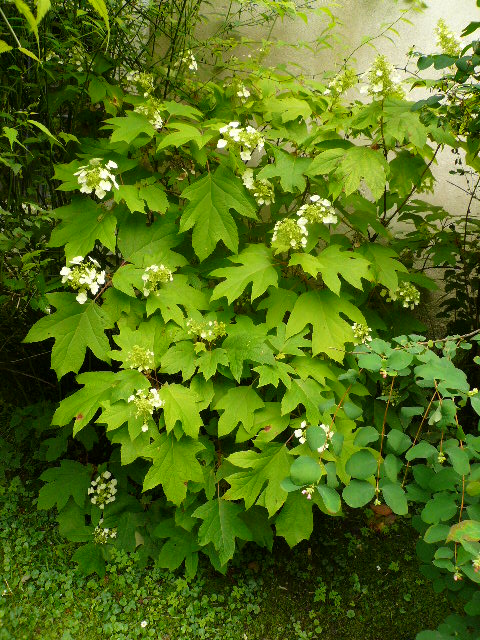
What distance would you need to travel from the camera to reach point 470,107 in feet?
6.86

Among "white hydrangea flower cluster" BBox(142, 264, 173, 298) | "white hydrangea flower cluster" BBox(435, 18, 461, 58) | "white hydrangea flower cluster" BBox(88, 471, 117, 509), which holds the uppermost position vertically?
"white hydrangea flower cluster" BBox(435, 18, 461, 58)

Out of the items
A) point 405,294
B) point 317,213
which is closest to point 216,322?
point 317,213

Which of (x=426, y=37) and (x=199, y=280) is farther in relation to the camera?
(x=426, y=37)

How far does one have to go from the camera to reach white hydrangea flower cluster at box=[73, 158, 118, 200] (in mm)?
2195

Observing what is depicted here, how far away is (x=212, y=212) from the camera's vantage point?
229cm

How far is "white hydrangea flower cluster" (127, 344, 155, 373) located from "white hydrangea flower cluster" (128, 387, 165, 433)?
12cm

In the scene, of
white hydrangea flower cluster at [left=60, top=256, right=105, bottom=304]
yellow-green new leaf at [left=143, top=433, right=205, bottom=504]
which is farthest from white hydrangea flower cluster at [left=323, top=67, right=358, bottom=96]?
yellow-green new leaf at [left=143, top=433, right=205, bottom=504]

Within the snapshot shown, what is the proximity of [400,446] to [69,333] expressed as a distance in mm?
1427

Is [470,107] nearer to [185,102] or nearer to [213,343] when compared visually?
[213,343]

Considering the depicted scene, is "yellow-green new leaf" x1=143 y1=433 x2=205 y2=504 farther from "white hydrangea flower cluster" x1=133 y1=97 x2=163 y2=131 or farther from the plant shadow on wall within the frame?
"white hydrangea flower cluster" x1=133 y1=97 x2=163 y2=131

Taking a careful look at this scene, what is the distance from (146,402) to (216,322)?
455 mm

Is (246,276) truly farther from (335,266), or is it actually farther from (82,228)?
(82,228)

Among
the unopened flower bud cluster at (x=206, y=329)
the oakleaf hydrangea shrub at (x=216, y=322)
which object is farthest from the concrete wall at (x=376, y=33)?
the unopened flower bud cluster at (x=206, y=329)

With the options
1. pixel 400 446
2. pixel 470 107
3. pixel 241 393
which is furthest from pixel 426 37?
pixel 400 446
